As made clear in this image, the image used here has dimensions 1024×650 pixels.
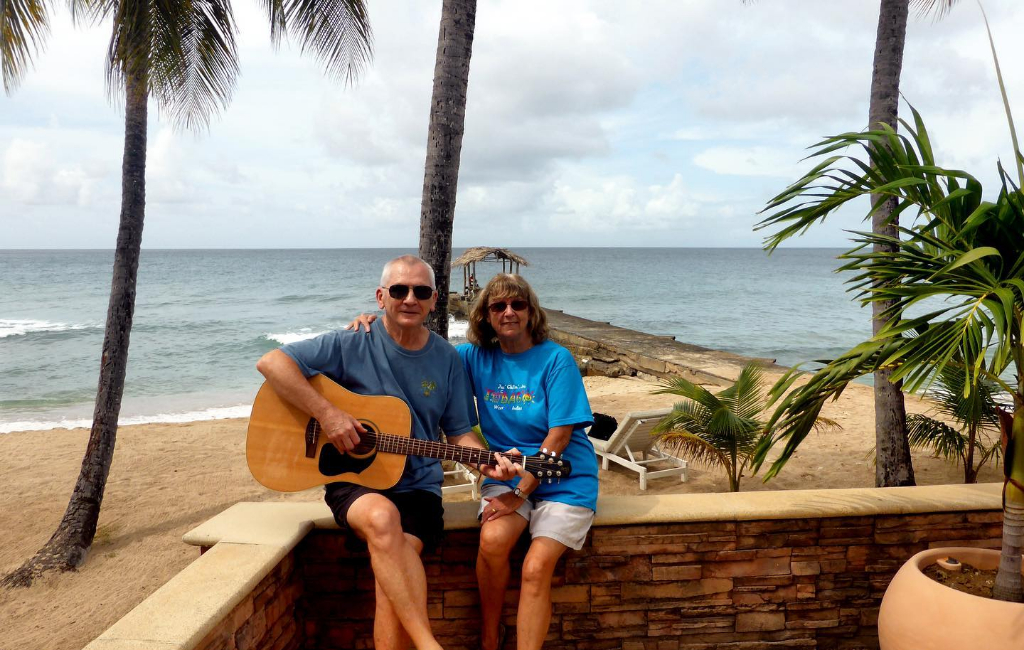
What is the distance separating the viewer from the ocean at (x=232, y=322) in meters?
17.0

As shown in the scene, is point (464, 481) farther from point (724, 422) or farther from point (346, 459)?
point (346, 459)

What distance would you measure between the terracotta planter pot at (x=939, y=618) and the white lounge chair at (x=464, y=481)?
12.8 ft

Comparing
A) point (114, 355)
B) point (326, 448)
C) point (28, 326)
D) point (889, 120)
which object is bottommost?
point (28, 326)

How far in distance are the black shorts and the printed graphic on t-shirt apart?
1.55 feet

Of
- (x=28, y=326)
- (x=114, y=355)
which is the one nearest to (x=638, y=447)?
(x=114, y=355)

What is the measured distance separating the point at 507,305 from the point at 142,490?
6.65 meters

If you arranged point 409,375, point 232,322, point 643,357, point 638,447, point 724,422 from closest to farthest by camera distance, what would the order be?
point 409,375
point 724,422
point 638,447
point 643,357
point 232,322

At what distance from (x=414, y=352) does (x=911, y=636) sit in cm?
219

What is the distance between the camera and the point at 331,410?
2.75 meters

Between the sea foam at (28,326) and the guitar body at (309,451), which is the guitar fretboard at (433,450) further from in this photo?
the sea foam at (28,326)

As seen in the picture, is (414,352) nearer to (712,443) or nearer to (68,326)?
(712,443)

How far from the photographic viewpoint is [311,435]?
2822mm

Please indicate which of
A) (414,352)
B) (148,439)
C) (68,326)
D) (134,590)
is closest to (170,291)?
(68,326)

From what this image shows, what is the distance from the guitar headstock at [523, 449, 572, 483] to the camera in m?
2.74
